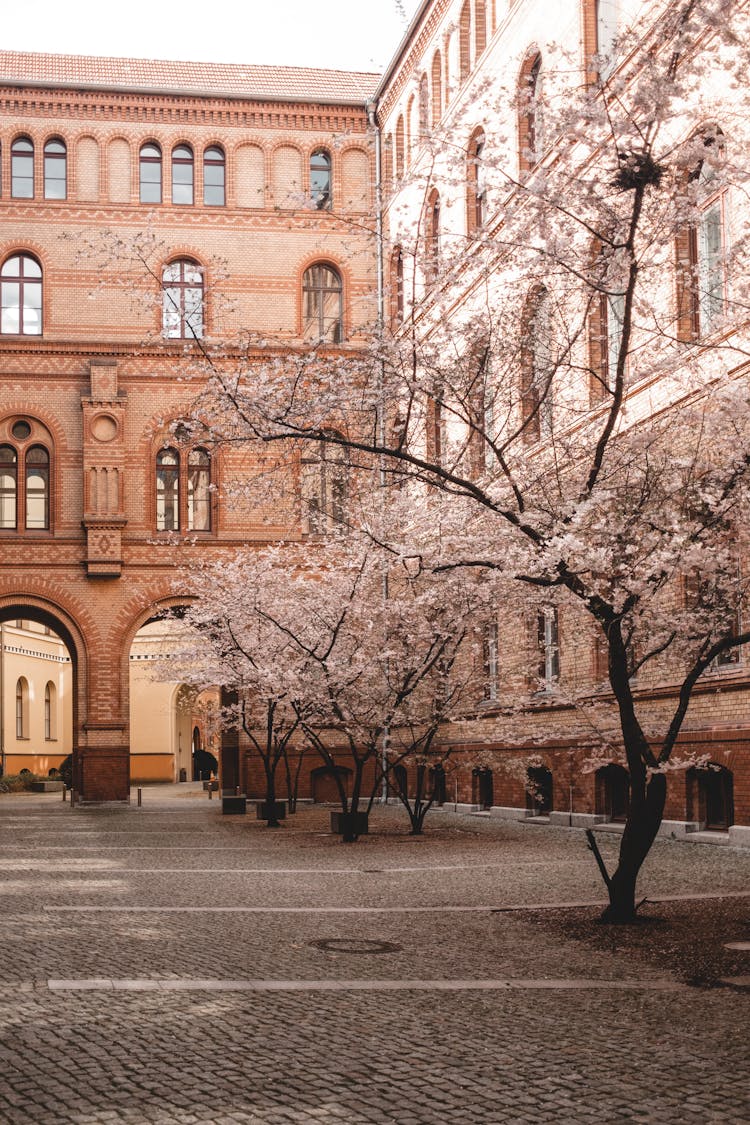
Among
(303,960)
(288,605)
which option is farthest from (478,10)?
(303,960)

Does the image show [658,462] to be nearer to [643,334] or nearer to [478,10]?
[643,334]

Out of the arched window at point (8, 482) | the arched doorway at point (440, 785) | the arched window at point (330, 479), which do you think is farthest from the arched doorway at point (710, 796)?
the arched window at point (8, 482)

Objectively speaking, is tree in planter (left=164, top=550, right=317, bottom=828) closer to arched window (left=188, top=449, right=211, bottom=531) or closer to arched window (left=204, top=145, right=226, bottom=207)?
arched window (left=188, top=449, right=211, bottom=531)

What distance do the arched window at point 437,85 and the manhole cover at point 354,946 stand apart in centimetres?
2371

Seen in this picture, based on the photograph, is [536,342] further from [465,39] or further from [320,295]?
[320,295]

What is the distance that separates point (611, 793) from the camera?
2134 cm

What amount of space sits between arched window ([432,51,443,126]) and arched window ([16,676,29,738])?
31603 millimetres

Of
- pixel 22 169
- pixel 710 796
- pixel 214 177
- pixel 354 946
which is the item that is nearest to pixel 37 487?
pixel 22 169

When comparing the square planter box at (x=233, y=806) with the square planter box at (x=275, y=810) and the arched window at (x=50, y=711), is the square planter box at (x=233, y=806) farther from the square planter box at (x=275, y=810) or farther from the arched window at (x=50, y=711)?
the arched window at (x=50, y=711)

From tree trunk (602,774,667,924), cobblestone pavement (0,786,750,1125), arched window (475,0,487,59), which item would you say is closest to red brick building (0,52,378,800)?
arched window (475,0,487,59)

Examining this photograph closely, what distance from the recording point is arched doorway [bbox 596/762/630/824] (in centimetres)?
2102

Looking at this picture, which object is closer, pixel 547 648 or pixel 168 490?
pixel 547 648

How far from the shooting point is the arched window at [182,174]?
36.6m

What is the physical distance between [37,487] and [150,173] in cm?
899
